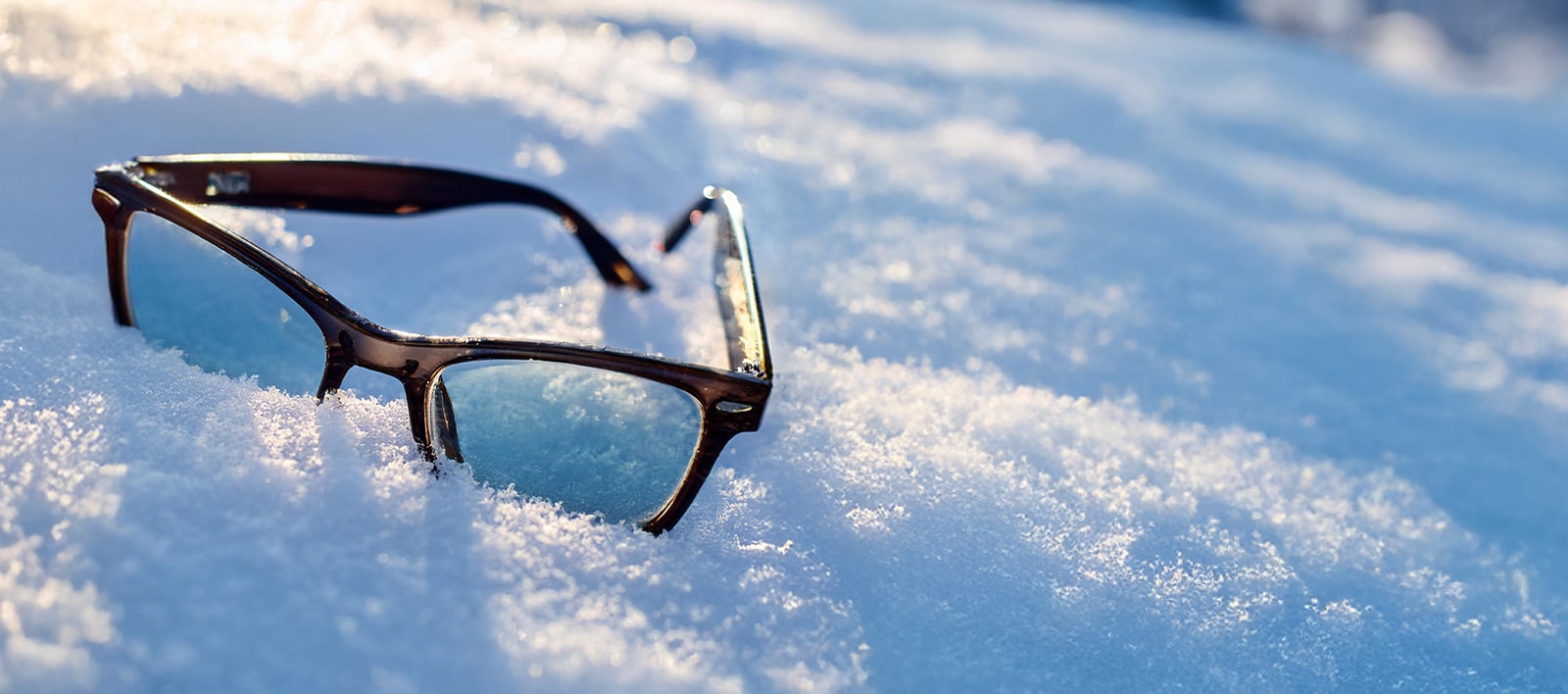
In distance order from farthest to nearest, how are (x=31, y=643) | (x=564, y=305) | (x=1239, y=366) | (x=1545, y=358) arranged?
(x=1545, y=358) < (x=1239, y=366) < (x=564, y=305) < (x=31, y=643)

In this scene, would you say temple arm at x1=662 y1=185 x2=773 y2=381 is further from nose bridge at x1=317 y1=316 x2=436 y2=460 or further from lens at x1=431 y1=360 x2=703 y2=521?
nose bridge at x1=317 y1=316 x2=436 y2=460

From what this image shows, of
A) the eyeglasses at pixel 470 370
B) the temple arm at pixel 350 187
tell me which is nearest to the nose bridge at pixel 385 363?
the eyeglasses at pixel 470 370

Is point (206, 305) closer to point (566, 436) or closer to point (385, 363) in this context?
point (385, 363)

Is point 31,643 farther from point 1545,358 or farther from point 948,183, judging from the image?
point 1545,358

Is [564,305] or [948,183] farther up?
[948,183]

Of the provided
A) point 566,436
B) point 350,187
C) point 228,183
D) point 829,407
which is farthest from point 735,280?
point 228,183

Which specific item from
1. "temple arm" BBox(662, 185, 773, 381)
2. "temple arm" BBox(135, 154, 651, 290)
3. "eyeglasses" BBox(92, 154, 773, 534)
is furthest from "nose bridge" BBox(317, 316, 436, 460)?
"temple arm" BBox(135, 154, 651, 290)

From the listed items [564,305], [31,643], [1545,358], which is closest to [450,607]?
[31,643]
